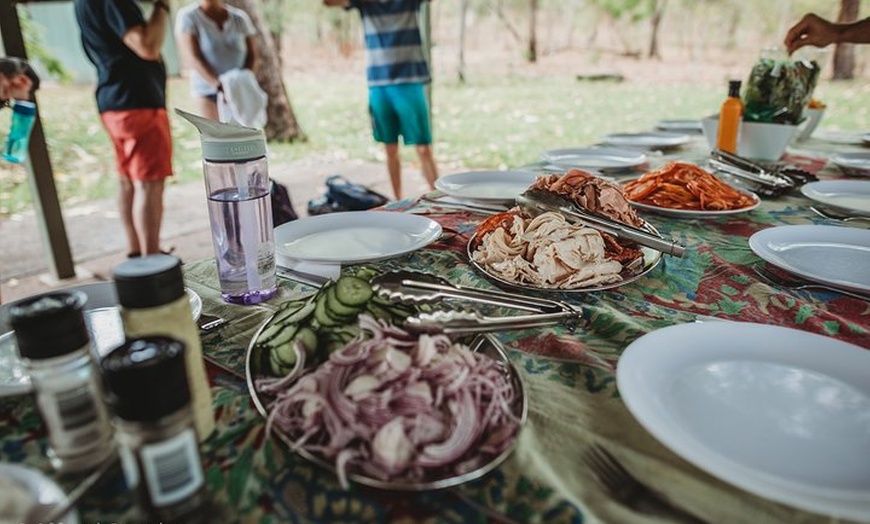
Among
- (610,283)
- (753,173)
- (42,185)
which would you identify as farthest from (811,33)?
(42,185)

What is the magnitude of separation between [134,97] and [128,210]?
2.39 feet

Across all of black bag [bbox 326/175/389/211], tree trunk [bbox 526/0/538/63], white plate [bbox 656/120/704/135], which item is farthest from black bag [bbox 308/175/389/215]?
tree trunk [bbox 526/0/538/63]

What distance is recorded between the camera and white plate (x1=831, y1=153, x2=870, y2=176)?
2041 millimetres

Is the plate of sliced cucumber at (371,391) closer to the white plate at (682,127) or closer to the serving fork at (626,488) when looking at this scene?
the serving fork at (626,488)

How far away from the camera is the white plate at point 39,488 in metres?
0.52

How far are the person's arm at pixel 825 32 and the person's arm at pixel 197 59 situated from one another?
3254 millimetres

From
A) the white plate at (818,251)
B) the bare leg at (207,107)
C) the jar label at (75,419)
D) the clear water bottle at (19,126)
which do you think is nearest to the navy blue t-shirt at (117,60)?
the bare leg at (207,107)

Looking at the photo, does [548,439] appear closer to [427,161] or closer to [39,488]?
[39,488]

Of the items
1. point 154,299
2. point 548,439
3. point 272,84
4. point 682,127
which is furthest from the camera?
point 272,84

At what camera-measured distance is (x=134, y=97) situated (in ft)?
9.87

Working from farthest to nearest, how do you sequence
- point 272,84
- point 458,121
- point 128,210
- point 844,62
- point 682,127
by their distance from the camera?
point 844,62 < point 458,121 < point 272,84 < point 128,210 < point 682,127

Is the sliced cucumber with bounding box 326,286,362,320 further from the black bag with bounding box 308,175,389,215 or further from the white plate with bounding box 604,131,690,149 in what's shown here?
the white plate with bounding box 604,131,690,149

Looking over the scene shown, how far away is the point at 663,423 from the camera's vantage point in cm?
60

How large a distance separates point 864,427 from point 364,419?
0.57m
